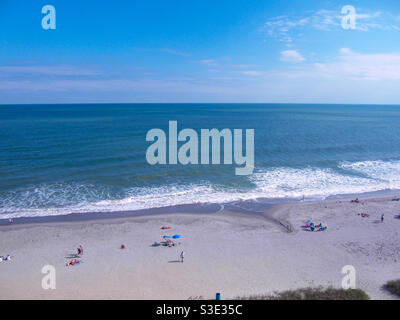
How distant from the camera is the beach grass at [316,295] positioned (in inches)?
524

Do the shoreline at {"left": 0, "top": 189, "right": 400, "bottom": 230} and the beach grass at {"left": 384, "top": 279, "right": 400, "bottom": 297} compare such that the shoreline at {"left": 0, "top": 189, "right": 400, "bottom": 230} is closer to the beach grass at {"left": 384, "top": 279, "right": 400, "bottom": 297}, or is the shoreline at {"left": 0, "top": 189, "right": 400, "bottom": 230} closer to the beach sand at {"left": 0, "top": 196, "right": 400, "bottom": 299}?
the beach sand at {"left": 0, "top": 196, "right": 400, "bottom": 299}

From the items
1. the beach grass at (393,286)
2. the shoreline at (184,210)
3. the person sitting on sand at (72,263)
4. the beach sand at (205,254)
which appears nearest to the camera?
the beach grass at (393,286)

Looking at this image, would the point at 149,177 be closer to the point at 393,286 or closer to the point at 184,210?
the point at 184,210

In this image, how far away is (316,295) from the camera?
44.3 ft

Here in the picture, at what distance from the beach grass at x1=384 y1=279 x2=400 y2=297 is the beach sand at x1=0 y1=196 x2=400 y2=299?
40 cm

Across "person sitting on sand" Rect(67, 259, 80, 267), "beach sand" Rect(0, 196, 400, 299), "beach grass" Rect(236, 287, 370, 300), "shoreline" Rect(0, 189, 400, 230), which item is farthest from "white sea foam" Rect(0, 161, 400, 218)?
"beach grass" Rect(236, 287, 370, 300)

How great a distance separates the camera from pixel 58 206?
26594 mm

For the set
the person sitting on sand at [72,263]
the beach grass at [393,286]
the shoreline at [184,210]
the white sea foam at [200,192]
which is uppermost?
the white sea foam at [200,192]

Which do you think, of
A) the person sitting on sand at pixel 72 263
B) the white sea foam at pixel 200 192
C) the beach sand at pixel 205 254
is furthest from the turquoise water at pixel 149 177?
the person sitting on sand at pixel 72 263

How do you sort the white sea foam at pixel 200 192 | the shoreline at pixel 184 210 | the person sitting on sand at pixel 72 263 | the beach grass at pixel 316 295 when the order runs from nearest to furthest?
the beach grass at pixel 316 295 < the person sitting on sand at pixel 72 263 < the shoreline at pixel 184 210 < the white sea foam at pixel 200 192

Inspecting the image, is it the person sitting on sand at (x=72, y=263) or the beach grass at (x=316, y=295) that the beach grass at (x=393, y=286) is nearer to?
the beach grass at (x=316, y=295)

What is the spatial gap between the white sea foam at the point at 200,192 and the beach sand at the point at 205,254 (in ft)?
10.1
